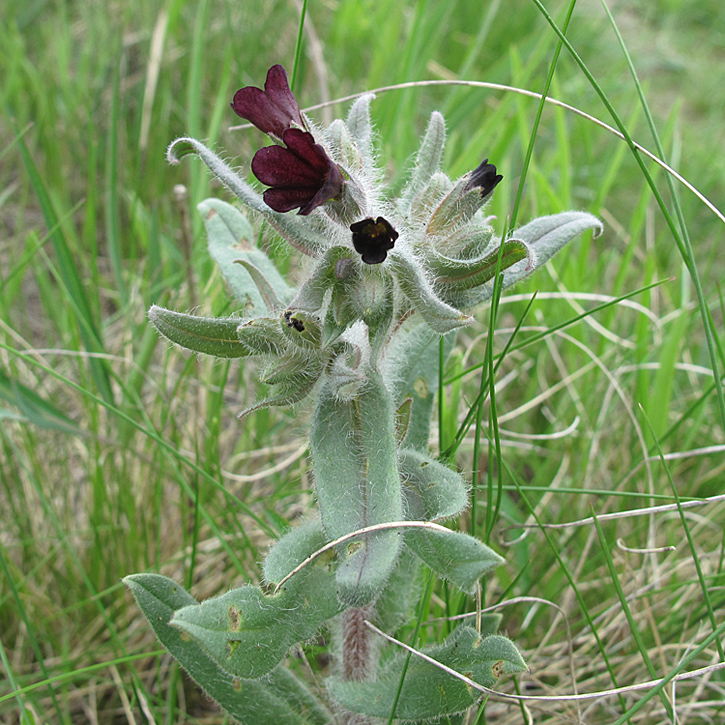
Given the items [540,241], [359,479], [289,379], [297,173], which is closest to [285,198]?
[297,173]

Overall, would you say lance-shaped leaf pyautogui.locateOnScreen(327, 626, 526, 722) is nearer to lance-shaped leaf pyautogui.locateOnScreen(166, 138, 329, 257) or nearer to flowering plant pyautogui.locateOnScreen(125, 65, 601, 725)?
flowering plant pyautogui.locateOnScreen(125, 65, 601, 725)

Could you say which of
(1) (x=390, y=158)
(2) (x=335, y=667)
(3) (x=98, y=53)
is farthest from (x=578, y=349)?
(3) (x=98, y=53)

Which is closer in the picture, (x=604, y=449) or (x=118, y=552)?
(x=118, y=552)

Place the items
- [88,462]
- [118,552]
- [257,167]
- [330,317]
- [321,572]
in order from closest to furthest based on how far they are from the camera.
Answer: [257,167]
[330,317]
[321,572]
[118,552]
[88,462]

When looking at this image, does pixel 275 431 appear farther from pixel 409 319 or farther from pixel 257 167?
pixel 257 167

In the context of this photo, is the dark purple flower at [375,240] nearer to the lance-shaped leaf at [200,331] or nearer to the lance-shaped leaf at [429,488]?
the lance-shaped leaf at [200,331]

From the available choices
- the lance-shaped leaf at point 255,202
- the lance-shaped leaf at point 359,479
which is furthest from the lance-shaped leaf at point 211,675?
the lance-shaped leaf at point 255,202
